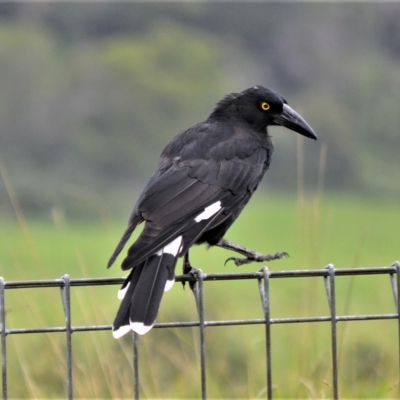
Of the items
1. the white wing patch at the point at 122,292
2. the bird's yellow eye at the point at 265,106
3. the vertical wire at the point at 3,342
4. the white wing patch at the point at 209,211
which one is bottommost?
the vertical wire at the point at 3,342

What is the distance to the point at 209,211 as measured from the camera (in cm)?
298

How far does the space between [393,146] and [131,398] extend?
6.93 meters

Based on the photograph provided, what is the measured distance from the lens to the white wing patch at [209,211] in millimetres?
2895

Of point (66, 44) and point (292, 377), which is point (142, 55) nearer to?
point (66, 44)

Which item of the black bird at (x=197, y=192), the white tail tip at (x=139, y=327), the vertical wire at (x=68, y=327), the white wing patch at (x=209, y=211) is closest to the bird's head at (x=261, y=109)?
the black bird at (x=197, y=192)

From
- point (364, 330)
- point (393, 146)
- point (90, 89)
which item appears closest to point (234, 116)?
point (364, 330)

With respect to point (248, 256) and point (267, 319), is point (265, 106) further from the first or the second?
point (267, 319)

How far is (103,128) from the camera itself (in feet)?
57.8

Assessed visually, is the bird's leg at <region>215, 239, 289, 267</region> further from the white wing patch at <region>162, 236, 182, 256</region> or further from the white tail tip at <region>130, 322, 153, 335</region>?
the white tail tip at <region>130, 322, 153, 335</region>

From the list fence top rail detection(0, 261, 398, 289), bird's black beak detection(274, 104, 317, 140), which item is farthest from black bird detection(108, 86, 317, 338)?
fence top rail detection(0, 261, 398, 289)

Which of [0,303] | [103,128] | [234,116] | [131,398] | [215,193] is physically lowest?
[131,398]

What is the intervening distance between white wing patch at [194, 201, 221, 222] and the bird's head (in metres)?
0.73

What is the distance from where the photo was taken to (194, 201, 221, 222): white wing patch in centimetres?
289

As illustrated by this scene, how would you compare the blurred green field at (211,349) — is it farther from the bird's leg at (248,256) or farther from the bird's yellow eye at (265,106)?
the bird's yellow eye at (265,106)
